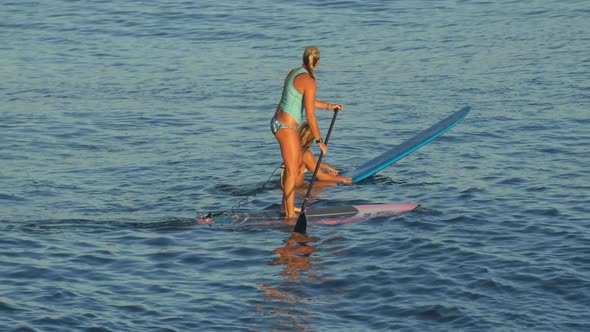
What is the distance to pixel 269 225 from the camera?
44.2ft

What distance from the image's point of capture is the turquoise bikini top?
13.0 meters

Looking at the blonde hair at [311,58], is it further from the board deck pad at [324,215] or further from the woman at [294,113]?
the board deck pad at [324,215]

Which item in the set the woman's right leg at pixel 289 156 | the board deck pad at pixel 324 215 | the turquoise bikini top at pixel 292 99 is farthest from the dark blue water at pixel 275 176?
the turquoise bikini top at pixel 292 99

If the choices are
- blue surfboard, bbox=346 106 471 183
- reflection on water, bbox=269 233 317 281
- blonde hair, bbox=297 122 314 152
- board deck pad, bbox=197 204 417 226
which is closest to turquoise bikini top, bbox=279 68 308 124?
blonde hair, bbox=297 122 314 152

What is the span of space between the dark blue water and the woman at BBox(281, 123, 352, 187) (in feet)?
0.72

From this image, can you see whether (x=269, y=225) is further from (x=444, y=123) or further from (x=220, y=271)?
(x=444, y=123)

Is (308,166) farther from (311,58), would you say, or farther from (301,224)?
(311,58)

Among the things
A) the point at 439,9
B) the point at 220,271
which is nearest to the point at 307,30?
the point at 439,9

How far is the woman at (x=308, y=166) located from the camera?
→ 47.2 ft

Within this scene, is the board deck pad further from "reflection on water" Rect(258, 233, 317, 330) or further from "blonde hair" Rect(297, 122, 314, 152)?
"blonde hair" Rect(297, 122, 314, 152)

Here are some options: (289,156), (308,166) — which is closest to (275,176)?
(308,166)

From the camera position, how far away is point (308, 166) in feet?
50.0

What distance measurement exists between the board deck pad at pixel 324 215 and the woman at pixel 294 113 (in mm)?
310

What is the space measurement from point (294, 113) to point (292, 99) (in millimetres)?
188
